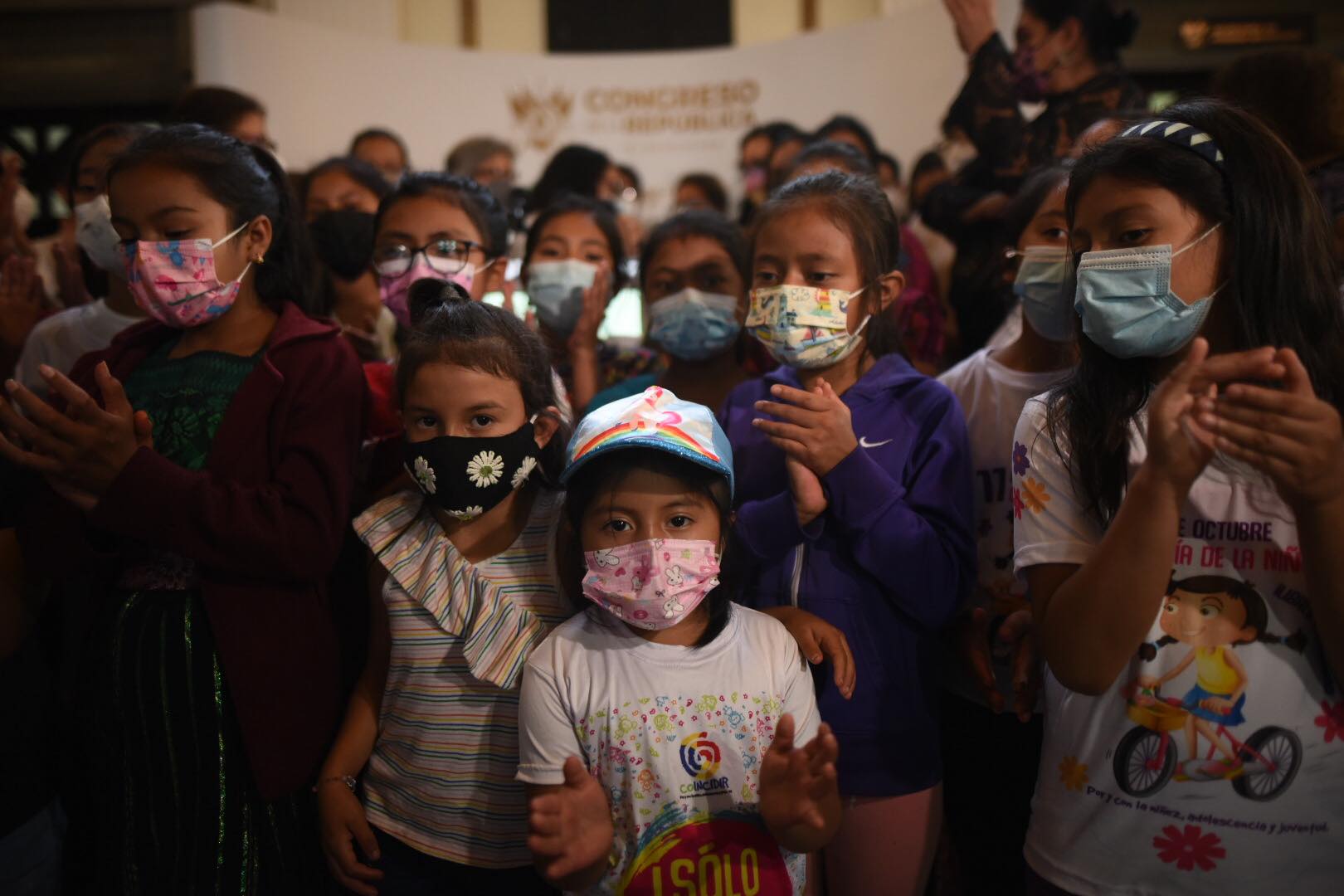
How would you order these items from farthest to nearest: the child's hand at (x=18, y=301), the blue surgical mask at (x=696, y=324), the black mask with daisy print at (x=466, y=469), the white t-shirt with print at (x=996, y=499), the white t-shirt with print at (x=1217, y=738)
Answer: the child's hand at (x=18, y=301), the blue surgical mask at (x=696, y=324), the white t-shirt with print at (x=996, y=499), the black mask with daisy print at (x=466, y=469), the white t-shirt with print at (x=1217, y=738)

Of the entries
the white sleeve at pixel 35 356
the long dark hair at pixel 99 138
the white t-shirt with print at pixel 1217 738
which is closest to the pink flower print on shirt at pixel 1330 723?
the white t-shirt with print at pixel 1217 738

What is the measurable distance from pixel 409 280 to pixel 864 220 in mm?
1331

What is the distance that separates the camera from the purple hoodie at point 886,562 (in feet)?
6.75

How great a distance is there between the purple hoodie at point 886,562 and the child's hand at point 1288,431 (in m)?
0.70

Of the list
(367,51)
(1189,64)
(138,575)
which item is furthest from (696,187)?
(138,575)

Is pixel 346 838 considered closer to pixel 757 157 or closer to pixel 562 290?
pixel 562 290

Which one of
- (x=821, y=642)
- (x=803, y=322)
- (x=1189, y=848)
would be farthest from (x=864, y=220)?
(x=1189, y=848)

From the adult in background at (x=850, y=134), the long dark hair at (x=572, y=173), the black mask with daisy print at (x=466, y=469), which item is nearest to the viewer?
the black mask with daisy print at (x=466, y=469)

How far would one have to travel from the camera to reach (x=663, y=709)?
6.16 ft

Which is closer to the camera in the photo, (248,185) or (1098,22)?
(248,185)

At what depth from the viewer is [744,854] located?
1.85m

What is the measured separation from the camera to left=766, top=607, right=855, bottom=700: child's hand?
77.8 inches

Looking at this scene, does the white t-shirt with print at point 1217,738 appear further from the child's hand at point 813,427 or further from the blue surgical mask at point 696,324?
the blue surgical mask at point 696,324

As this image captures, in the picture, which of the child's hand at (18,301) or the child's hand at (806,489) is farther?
the child's hand at (18,301)
